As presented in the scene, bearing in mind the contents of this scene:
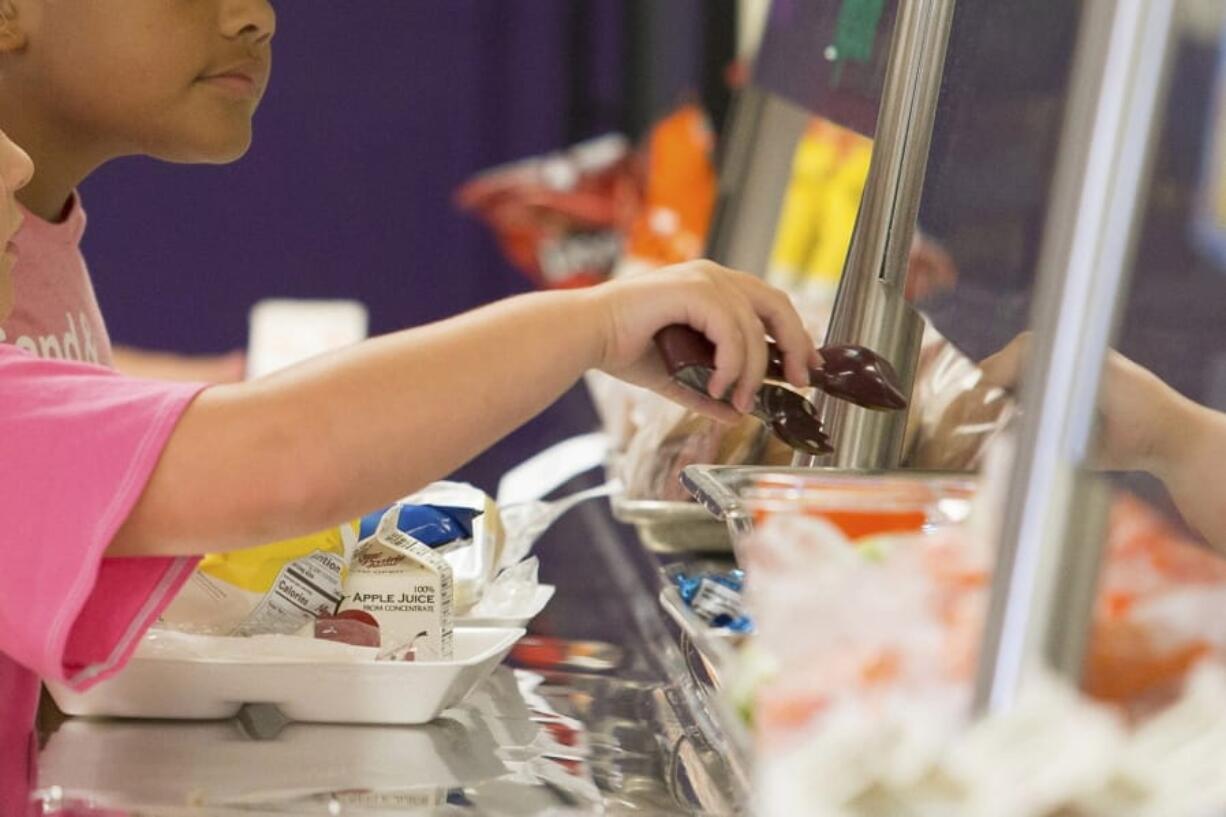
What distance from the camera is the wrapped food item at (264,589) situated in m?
1.15

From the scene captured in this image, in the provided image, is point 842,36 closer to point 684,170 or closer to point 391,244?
point 684,170

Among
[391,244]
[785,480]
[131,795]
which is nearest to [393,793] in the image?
[131,795]

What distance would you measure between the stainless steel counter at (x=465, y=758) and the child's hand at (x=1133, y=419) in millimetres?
283

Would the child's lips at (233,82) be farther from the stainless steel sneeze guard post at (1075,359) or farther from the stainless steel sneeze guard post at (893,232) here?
the stainless steel sneeze guard post at (1075,359)

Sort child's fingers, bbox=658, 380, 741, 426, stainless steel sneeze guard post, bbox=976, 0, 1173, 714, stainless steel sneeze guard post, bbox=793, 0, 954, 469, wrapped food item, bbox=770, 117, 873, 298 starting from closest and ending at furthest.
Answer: stainless steel sneeze guard post, bbox=976, 0, 1173, 714, child's fingers, bbox=658, 380, 741, 426, stainless steel sneeze guard post, bbox=793, 0, 954, 469, wrapped food item, bbox=770, 117, 873, 298

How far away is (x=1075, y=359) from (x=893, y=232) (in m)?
0.65

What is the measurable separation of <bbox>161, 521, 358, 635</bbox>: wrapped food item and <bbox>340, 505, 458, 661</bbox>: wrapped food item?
0.02m

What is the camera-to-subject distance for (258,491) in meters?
0.92

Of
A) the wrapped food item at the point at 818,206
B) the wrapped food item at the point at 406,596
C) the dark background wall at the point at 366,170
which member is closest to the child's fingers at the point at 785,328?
the wrapped food item at the point at 406,596

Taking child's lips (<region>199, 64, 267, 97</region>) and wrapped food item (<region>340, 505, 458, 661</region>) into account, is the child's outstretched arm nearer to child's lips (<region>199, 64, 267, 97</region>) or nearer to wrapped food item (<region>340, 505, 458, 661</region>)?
wrapped food item (<region>340, 505, 458, 661</region>)

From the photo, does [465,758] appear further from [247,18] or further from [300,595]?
[247,18]

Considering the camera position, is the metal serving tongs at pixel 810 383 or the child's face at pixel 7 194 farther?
the child's face at pixel 7 194

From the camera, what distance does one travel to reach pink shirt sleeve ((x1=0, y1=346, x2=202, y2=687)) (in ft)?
3.08

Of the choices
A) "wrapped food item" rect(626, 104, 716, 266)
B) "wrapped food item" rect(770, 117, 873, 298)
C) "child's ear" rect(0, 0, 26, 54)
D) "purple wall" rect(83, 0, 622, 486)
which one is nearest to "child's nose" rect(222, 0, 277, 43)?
"child's ear" rect(0, 0, 26, 54)
